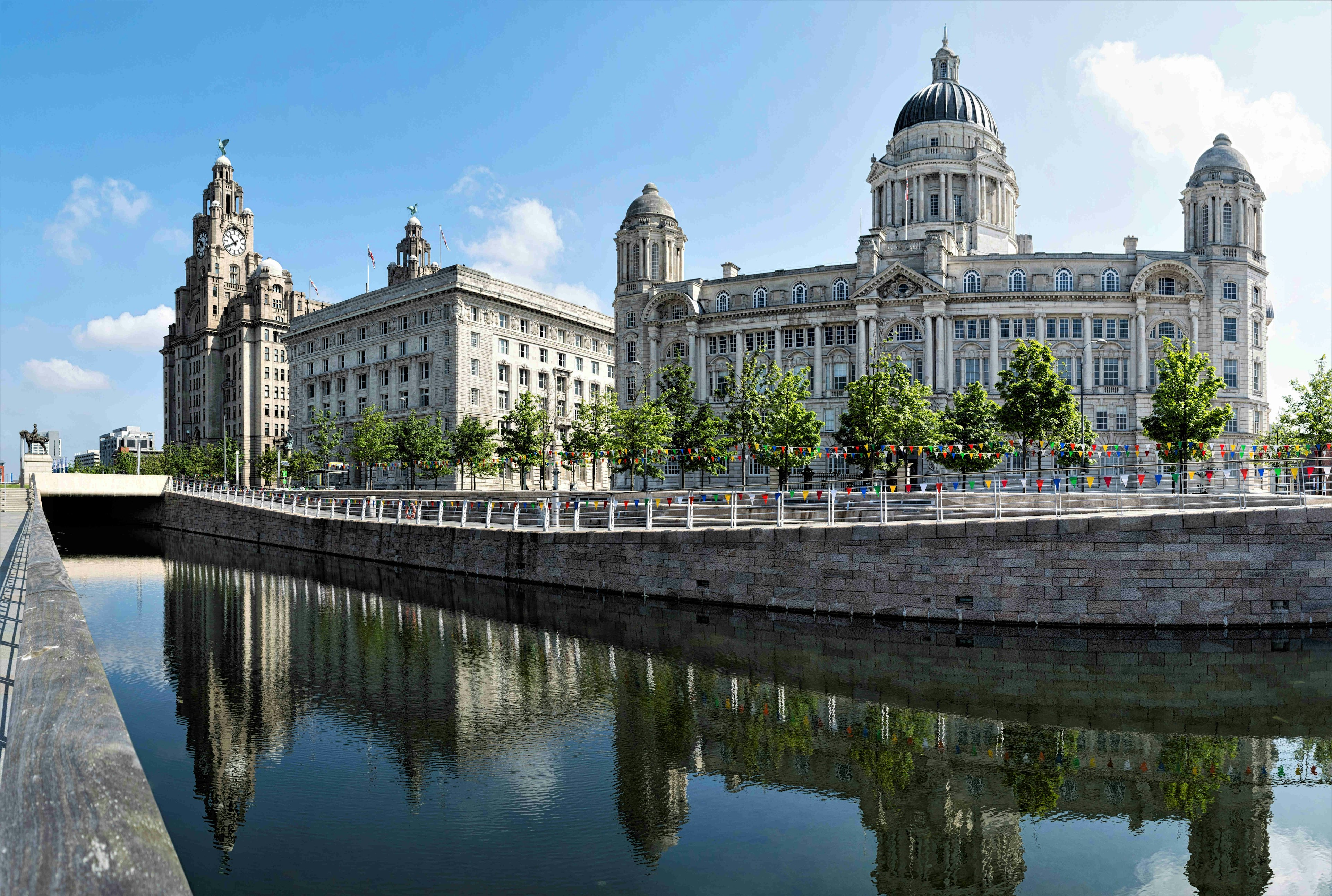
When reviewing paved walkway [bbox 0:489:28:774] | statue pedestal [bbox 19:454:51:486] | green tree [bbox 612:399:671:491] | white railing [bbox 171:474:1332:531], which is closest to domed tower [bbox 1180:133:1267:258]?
white railing [bbox 171:474:1332:531]

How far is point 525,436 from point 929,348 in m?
33.9

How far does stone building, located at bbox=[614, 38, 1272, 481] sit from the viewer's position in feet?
227

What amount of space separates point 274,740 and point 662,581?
14621mm

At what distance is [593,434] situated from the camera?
6131 centimetres

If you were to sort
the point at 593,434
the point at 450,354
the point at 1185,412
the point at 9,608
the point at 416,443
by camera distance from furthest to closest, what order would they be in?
the point at 450,354 → the point at 416,443 → the point at 593,434 → the point at 1185,412 → the point at 9,608

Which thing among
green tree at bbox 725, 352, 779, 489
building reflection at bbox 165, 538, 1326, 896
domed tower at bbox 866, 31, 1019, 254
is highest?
domed tower at bbox 866, 31, 1019, 254

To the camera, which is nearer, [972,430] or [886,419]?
[886,419]

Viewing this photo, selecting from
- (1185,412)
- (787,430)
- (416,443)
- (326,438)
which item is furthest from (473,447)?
(1185,412)

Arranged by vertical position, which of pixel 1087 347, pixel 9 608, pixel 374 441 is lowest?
pixel 9 608

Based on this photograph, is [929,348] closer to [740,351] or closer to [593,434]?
[740,351]

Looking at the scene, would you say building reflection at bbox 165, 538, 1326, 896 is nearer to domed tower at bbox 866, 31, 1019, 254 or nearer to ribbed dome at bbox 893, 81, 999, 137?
domed tower at bbox 866, 31, 1019, 254

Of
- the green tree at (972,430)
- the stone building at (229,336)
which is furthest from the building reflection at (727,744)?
the stone building at (229,336)

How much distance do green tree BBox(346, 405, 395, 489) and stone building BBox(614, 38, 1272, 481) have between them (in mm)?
21027

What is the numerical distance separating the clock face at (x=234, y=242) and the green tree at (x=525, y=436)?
9726 centimetres
